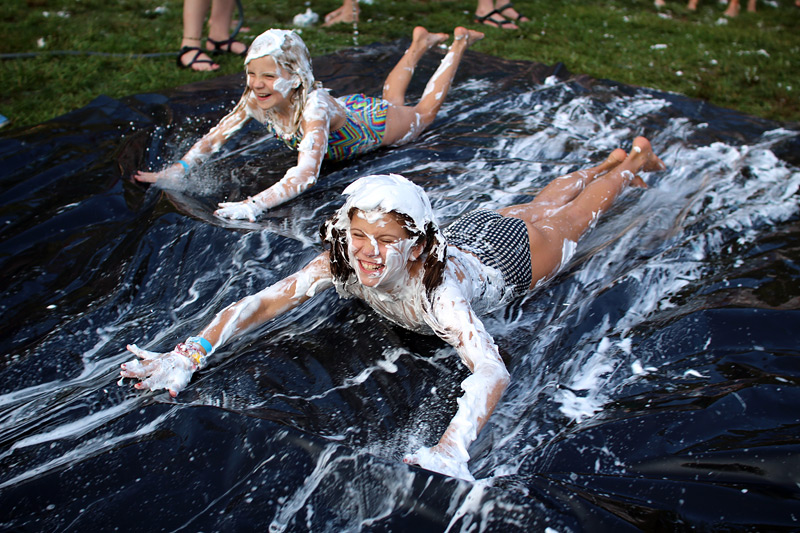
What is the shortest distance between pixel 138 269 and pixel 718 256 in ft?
10.2

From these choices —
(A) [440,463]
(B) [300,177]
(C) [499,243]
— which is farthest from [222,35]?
(A) [440,463]

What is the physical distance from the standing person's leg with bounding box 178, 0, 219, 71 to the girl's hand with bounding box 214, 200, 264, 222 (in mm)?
3233

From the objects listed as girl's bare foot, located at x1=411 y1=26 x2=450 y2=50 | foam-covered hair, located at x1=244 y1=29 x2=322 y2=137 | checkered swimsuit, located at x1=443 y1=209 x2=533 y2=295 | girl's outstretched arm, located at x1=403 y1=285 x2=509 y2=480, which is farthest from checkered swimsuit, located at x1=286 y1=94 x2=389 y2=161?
girl's outstretched arm, located at x1=403 y1=285 x2=509 y2=480

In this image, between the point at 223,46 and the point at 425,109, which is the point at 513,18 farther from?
the point at 425,109

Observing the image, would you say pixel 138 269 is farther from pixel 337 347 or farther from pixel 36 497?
pixel 36 497

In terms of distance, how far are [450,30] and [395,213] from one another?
20.5ft

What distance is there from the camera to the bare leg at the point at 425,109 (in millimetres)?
4773

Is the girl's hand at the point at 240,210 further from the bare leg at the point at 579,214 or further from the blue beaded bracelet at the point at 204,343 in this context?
the bare leg at the point at 579,214

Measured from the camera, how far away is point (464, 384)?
2.27 m

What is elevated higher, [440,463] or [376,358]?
[440,463]

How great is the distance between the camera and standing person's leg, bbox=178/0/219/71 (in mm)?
6309

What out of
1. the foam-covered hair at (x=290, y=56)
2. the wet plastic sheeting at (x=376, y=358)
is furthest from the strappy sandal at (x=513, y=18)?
the foam-covered hair at (x=290, y=56)

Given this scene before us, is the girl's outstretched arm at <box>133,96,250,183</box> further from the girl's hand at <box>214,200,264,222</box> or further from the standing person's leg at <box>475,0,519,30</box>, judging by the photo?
the standing person's leg at <box>475,0,519,30</box>

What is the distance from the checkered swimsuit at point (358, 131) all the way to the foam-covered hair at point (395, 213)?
1967 millimetres
